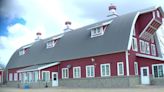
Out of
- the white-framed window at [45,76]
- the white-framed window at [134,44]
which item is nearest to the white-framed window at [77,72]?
the white-framed window at [45,76]

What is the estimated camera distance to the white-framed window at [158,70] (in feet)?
56.4

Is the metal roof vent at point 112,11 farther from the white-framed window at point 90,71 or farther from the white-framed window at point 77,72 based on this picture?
the white-framed window at point 77,72

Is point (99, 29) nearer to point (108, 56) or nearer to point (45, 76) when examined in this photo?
point (108, 56)

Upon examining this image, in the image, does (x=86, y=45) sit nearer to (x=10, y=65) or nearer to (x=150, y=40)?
(x=150, y=40)

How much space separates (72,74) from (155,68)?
7.25 metres

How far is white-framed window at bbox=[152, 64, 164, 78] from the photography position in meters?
17.2

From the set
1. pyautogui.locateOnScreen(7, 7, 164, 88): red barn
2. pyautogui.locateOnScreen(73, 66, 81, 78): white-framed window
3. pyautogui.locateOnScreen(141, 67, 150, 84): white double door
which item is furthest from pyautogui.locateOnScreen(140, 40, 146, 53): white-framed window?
pyautogui.locateOnScreen(73, 66, 81, 78): white-framed window

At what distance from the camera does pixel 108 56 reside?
17469 millimetres

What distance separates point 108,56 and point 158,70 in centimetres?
409

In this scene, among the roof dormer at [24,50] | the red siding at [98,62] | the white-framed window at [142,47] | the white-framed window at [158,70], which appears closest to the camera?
the red siding at [98,62]

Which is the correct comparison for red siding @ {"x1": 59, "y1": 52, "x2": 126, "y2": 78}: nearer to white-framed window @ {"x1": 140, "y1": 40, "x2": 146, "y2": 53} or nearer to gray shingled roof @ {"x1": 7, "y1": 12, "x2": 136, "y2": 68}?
gray shingled roof @ {"x1": 7, "y1": 12, "x2": 136, "y2": 68}

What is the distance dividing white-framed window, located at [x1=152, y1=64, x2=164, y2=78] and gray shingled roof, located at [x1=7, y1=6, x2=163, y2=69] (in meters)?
3.45

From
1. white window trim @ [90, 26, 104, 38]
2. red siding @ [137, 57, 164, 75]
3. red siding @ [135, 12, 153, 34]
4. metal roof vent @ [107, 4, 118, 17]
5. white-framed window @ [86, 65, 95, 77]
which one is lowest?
white-framed window @ [86, 65, 95, 77]

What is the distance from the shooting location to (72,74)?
20516mm
